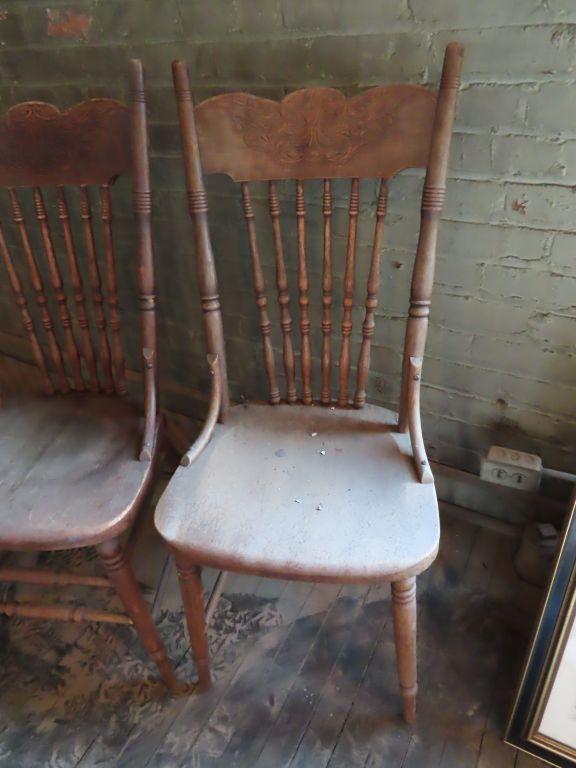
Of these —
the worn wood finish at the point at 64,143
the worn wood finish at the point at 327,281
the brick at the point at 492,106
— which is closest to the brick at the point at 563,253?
the brick at the point at 492,106

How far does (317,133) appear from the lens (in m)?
1.07

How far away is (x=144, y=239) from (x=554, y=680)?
112 centimetres

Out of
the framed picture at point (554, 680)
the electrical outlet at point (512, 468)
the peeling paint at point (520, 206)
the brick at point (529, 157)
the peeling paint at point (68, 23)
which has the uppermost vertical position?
the peeling paint at point (68, 23)

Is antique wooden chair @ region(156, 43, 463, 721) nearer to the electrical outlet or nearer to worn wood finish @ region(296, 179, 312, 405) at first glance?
worn wood finish @ region(296, 179, 312, 405)

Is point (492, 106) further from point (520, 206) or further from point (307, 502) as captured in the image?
point (307, 502)

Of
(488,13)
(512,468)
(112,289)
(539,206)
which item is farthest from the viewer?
(512,468)

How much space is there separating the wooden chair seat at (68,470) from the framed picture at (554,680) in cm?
80

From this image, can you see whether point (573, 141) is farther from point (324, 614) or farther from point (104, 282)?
point (104, 282)

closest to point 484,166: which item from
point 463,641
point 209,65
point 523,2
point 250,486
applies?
point 523,2

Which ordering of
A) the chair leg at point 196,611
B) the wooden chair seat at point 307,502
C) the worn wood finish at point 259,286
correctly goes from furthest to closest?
the worn wood finish at point 259,286
the chair leg at point 196,611
the wooden chair seat at point 307,502

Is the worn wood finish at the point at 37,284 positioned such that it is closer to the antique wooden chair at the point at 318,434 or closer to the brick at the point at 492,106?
the antique wooden chair at the point at 318,434

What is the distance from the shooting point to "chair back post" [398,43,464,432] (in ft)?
3.12

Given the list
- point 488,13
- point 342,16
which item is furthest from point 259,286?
point 488,13

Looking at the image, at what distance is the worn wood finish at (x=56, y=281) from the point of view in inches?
48.4
